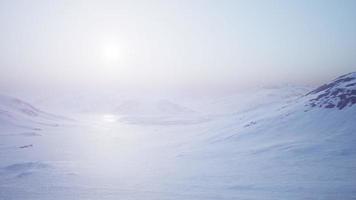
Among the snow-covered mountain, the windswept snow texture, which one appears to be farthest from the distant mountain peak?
the snow-covered mountain

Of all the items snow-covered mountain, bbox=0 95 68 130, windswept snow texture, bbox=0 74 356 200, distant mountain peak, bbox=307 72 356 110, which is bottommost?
windswept snow texture, bbox=0 74 356 200

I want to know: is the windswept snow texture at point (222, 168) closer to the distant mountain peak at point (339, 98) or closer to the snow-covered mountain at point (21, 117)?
the distant mountain peak at point (339, 98)

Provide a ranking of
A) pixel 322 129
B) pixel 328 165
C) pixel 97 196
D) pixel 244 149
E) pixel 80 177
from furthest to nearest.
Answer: pixel 322 129, pixel 244 149, pixel 80 177, pixel 328 165, pixel 97 196

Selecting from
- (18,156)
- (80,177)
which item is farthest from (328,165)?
(18,156)

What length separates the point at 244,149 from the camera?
114ft

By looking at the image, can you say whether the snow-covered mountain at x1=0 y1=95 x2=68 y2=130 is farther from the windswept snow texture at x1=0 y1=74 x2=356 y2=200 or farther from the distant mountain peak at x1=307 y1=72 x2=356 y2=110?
the distant mountain peak at x1=307 y1=72 x2=356 y2=110

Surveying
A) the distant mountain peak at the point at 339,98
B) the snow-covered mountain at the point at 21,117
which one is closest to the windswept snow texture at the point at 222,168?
the distant mountain peak at the point at 339,98

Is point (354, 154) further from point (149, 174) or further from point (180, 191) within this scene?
point (149, 174)

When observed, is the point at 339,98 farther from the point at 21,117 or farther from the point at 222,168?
the point at 21,117

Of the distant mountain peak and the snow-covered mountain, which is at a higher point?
the snow-covered mountain

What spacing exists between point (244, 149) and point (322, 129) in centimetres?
1095

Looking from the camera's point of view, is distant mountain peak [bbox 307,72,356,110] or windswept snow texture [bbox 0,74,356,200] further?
distant mountain peak [bbox 307,72,356,110]

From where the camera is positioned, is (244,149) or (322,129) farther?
(322,129)

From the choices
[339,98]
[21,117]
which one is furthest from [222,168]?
[21,117]
